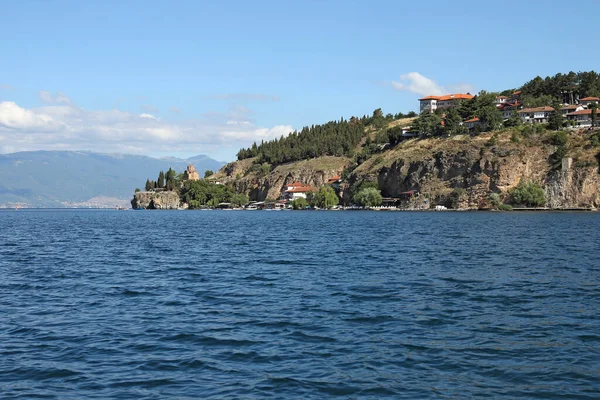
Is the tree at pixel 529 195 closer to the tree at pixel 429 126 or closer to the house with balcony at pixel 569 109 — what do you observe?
the house with balcony at pixel 569 109

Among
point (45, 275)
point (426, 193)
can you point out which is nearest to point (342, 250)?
point (45, 275)

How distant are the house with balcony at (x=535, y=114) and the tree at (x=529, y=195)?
108 feet

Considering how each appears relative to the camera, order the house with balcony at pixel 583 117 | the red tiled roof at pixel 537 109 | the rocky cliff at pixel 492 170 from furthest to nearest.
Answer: the red tiled roof at pixel 537 109 < the house with balcony at pixel 583 117 < the rocky cliff at pixel 492 170

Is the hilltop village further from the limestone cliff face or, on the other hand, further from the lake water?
the lake water

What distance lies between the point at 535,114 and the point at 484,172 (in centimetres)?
3393

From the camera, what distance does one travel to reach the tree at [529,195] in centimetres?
14488

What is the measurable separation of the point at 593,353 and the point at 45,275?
29.1m

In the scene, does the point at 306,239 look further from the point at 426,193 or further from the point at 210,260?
the point at 426,193

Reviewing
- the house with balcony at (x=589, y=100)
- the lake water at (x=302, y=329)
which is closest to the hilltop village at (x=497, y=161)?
the house with balcony at (x=589, y=100)

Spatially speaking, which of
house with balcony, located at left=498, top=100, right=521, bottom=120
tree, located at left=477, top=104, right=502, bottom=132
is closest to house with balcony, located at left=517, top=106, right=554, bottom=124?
house with balcony, located at left=498, top=100, right=521, bottom=120

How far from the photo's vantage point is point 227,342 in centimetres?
1948

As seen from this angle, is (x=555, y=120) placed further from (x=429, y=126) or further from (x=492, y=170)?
(x=429, y=126)

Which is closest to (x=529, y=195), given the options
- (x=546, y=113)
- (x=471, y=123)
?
(x=546, y=113)

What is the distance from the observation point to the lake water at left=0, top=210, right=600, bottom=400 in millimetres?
15625
